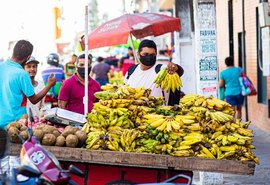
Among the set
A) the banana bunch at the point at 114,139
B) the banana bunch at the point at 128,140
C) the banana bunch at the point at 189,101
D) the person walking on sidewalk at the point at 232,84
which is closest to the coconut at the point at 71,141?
the banana bunch at the point at 114,139

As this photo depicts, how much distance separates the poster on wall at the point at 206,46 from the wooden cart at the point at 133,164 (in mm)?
4270

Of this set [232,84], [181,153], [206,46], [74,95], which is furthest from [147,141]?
[232,84]

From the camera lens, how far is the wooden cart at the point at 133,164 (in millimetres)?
7883

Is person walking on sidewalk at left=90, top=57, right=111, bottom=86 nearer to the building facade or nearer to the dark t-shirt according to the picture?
the dark t-shirt

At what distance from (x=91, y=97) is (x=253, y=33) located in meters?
11.0

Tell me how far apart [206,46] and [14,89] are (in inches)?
169

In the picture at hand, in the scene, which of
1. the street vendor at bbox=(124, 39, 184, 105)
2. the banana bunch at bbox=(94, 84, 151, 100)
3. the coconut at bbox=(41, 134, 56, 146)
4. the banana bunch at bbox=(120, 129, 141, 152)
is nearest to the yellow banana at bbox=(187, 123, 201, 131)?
the banana bunch at bbox=(120, 129, 141, 152)

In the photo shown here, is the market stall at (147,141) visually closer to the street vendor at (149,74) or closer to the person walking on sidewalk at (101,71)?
the street vendor at (149,74)

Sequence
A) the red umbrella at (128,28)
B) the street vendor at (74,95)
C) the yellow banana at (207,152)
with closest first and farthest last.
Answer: the yellow banana at (207,152) → the street vendor at (74,95) → the red umbrella at (128,28)

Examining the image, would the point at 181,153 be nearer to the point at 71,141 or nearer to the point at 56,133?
the point at 71,141

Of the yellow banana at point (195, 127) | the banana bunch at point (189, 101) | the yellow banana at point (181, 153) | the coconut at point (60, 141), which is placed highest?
the banana bunch at point (189, 101)

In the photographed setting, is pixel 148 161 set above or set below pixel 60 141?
below

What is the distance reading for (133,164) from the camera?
8.01 meters

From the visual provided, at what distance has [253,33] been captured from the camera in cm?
2138
